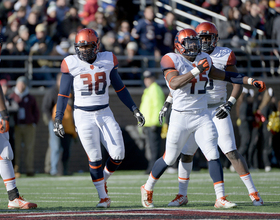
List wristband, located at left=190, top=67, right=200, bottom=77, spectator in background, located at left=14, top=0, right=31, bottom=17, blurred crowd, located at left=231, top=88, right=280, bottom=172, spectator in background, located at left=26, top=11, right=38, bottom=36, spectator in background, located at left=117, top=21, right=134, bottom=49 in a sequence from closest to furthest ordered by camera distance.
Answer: wristband, located at left=190, top=67, right=200, bottom=77 < blurred crowd, located at left=231, top=88, right=280, bottom=172 < spectator in background, located at left=26, top=11, right=38, bottom=36 < spectator in background, located at left=14, top=0, right=31, bottom=17 < spectator in background, located at left=117, top=21, right=134, bottom=49

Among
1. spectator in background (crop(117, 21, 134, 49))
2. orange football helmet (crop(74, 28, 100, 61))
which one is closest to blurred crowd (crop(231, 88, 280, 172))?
spectator in background (crop(117, 21, 134, 49))

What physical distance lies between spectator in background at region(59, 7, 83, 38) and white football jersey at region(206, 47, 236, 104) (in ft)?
23.8

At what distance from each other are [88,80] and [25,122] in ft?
19.2

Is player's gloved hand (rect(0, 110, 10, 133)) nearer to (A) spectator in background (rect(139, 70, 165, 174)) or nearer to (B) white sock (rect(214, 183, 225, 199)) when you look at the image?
(B) white sock (rect(214, 183, 225, 199))

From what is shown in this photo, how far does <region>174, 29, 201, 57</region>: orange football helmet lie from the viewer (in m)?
5.75

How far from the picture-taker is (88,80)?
6.03 metres

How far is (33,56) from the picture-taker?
12.5 m

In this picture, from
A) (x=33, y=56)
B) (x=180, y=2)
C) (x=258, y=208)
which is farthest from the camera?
(x=180, y=2)

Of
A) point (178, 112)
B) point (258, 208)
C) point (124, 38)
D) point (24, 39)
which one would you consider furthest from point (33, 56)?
point (258, 208)

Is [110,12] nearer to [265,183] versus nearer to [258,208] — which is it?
[265,183]

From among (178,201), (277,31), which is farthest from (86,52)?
(277,31)

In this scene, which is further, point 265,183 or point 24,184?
point 24,184

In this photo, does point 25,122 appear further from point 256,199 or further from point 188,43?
point 256,199

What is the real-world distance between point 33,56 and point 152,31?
3.00 m
